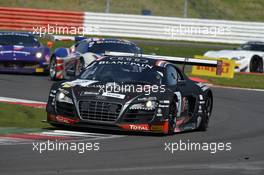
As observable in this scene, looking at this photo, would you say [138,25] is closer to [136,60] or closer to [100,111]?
[136,60]

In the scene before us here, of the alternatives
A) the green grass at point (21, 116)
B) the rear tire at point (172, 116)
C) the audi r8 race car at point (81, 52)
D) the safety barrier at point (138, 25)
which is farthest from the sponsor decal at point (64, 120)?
the safety barrier at point (138, 25)

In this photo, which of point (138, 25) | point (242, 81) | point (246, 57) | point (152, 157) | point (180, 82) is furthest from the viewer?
point (138, 25)

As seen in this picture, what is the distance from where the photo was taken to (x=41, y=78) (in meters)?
23.4

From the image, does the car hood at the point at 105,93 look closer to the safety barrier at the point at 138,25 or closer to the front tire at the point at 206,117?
the front tire at the point at 206,117

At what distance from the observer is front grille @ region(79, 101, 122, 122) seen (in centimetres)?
1223

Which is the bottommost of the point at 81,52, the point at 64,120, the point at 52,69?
the point at 52,69

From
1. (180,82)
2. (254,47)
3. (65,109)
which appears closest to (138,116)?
(65,109)

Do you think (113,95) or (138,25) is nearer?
(113,95)

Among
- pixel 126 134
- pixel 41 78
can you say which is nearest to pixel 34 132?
pixel 126 134

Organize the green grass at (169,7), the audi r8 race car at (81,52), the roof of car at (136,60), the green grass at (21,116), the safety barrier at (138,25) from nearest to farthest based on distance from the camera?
the green grass at (21,116), the roof of car at (136,60), the audi r8 race car at (81,52), the safety barrier at (138,25), the green grass at (169,7)

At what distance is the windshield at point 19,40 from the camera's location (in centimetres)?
2466

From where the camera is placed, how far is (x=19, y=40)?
24.9 m

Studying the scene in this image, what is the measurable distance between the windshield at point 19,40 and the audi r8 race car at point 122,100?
37.7ft

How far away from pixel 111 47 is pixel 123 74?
906cm
